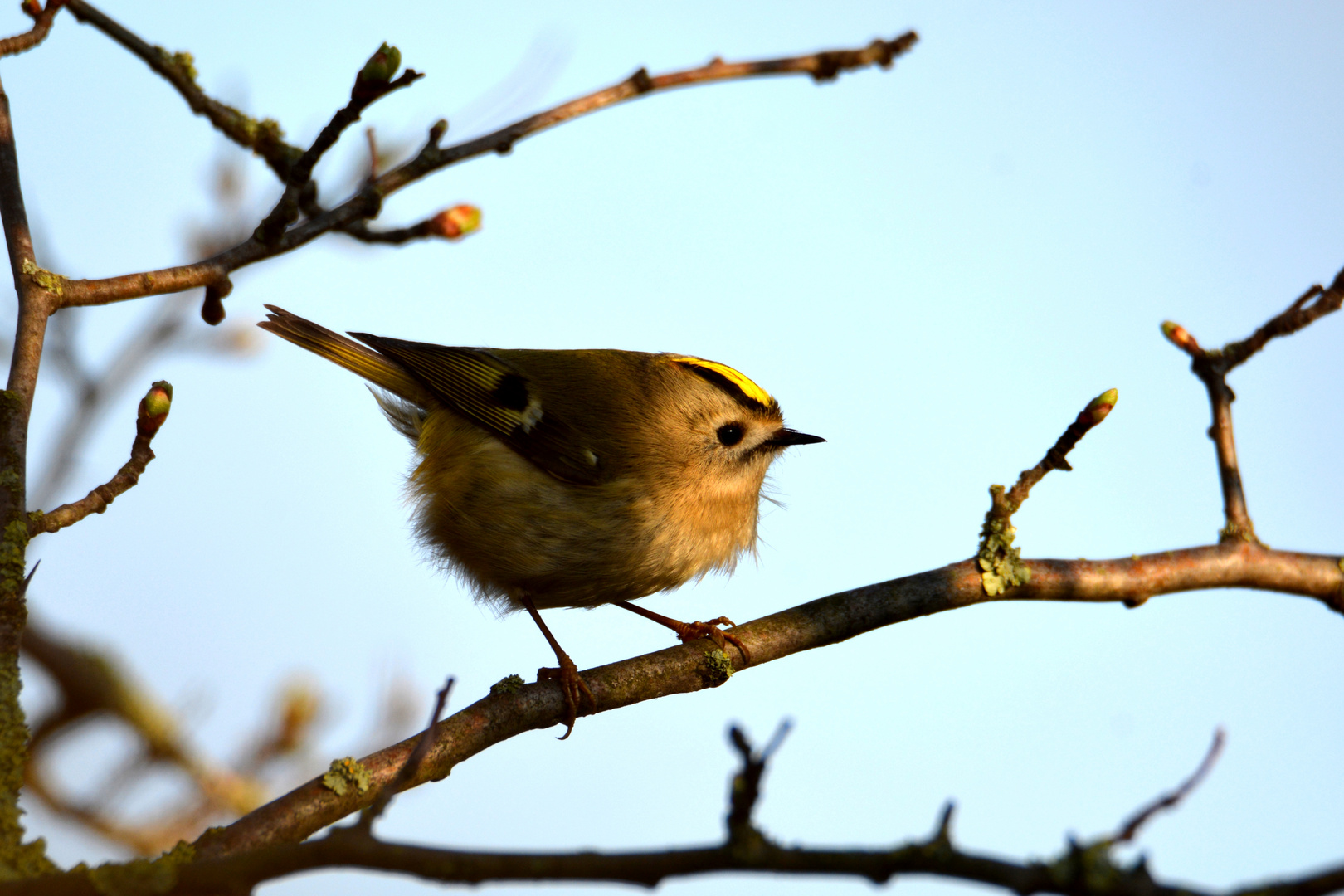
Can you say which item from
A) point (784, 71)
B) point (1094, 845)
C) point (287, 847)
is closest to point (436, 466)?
point (784, 71)

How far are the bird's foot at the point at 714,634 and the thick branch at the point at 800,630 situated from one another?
2cm

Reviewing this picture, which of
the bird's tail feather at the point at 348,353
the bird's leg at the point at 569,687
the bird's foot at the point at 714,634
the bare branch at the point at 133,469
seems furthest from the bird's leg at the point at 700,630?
the bare branch at the point at 133,469

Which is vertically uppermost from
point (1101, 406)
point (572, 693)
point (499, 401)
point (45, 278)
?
point (499, 401)

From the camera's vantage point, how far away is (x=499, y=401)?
2.95 metres

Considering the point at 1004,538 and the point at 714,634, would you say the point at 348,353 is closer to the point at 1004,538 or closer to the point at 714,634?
the point at 714,634

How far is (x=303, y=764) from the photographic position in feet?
12.0

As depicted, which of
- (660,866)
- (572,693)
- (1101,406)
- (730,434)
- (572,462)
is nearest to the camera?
(660,866)

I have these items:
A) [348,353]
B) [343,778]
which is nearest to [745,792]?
[343,778]

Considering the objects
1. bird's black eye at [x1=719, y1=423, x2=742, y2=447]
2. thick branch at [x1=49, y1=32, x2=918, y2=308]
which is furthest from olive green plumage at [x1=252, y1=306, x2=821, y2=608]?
thick branch at [x1=49, y1=32, x2=918, y2=308]

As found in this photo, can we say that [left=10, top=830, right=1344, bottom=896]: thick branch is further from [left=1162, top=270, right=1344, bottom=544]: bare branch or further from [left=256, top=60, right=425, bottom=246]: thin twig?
[left=1162, top=270, right=1344, bottom=544]: bare branch

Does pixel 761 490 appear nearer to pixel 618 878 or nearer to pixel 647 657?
pixel 647 657

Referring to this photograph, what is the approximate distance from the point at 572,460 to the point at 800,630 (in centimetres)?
81

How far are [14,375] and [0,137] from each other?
55 centimetres

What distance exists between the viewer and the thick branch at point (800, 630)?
69.2 inches
